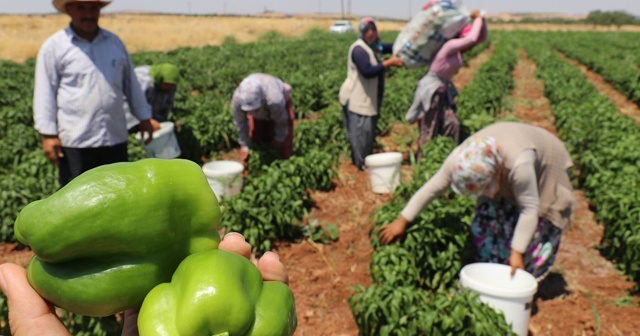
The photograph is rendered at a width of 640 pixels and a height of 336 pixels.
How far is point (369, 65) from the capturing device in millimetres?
5914

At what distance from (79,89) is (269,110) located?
2366 millimetres

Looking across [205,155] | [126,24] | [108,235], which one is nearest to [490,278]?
[108,235]

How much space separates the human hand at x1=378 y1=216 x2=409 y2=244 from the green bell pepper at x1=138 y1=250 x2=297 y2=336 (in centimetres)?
257

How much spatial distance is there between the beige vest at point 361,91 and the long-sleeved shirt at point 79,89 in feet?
10.1

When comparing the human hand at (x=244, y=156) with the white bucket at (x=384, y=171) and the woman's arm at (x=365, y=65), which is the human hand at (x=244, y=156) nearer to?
the white bucket at (x=384, y=171)

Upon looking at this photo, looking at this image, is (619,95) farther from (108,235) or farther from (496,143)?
(108,235)

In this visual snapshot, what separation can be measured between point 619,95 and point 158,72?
44.7ft

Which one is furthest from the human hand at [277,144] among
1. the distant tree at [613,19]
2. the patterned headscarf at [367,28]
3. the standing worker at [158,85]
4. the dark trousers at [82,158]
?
the distant tree at [613,19]

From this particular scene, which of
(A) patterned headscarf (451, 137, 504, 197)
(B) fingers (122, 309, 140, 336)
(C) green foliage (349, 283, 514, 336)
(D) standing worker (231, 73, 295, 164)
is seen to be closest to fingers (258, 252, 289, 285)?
(B) fingers (122, 309, 140, 336)

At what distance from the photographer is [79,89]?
3.58 m

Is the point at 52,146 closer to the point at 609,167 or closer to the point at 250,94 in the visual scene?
the point at 250,94

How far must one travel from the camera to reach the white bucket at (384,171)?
5.86 metres

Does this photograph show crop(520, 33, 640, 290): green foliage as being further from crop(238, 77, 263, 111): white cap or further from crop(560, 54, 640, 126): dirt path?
crop(238, 77, 263, 111): white cap

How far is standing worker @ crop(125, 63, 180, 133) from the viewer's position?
20.5ft
